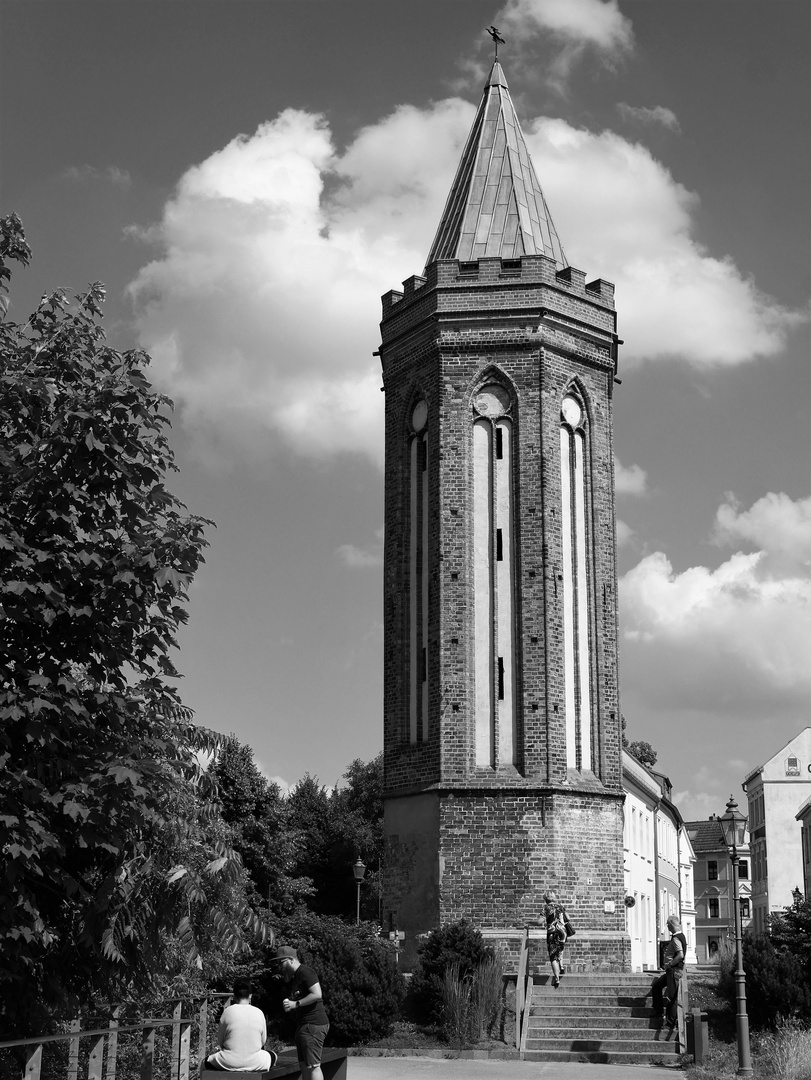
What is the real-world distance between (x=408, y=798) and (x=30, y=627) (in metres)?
17.8

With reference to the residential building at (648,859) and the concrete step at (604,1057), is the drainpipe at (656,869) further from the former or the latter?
the concrete step at (604,1057)

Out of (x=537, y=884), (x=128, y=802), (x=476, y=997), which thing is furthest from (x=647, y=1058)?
(x=128, y=802)

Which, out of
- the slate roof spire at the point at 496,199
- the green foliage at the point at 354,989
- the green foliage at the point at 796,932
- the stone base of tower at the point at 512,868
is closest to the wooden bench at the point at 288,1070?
the green foliage at the point at 354,989

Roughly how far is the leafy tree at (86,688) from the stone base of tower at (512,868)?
608 inches

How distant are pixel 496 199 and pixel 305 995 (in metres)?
23.1

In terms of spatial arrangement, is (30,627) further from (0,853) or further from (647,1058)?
(647,1058)

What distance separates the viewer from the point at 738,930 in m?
17.8

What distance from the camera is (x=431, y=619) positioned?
2733 centimetres

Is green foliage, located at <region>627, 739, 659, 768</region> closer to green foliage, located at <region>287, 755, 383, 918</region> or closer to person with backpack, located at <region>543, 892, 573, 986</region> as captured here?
green foliage, located at <region>287, 755, 383, 918</region>

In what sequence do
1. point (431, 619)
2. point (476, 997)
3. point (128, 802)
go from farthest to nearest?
point (431, 619), point (476, 997), point (128, 802)

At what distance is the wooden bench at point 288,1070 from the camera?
33.0ft

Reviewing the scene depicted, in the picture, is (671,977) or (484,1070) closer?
(484,1070)

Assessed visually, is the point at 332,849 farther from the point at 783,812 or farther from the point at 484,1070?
the point at 783,812

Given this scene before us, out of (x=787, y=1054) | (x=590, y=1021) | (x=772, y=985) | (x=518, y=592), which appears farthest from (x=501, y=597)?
(x=787, y=1054)
